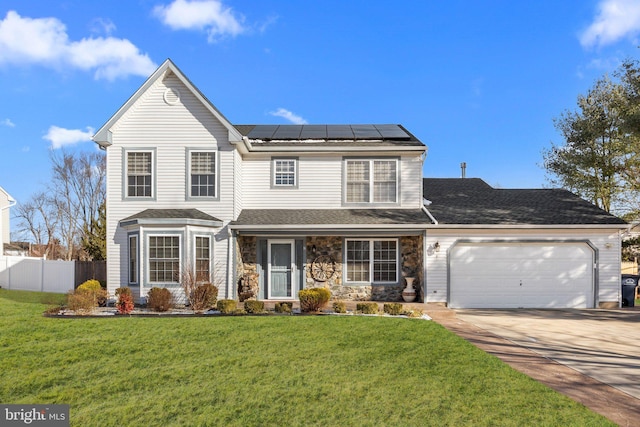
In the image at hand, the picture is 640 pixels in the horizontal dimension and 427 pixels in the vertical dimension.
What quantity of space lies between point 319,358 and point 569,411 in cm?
388

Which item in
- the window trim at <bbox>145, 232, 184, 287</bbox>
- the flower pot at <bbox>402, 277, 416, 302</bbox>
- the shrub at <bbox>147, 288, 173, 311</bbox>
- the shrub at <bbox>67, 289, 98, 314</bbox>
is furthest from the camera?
the flower pot at <bbox>402, 277, 416, 302</bbox>

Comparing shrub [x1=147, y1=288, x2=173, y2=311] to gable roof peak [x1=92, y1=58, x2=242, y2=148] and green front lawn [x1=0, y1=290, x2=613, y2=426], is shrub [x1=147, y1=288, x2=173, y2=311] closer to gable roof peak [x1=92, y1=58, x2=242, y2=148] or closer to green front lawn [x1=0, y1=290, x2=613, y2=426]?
green front lawn [x1=0, y1=290, x2=613, y2=426]

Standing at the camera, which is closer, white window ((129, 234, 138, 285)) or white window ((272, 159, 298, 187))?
white window ((129, 234, 138, 285))

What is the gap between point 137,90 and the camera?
47.6 feet

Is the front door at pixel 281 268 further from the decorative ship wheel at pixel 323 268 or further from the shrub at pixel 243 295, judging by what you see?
the shrub at pixel 243 295

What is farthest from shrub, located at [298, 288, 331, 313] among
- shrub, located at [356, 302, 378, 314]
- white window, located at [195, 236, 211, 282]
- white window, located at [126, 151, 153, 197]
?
white window, located at [126, 151, 153, 197]

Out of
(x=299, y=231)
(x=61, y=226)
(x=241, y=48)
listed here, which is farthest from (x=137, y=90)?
(x=61, y=226)

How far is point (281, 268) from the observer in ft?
51.6

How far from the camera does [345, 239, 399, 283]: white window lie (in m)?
15.8

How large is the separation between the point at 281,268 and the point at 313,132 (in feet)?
19.7

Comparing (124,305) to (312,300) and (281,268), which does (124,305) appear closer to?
(312,300)

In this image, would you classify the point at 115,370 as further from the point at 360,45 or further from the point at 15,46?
the point at 15,46

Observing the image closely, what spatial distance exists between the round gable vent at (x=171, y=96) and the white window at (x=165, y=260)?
188 inches

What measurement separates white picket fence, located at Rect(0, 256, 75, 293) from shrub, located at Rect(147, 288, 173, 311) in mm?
9007
